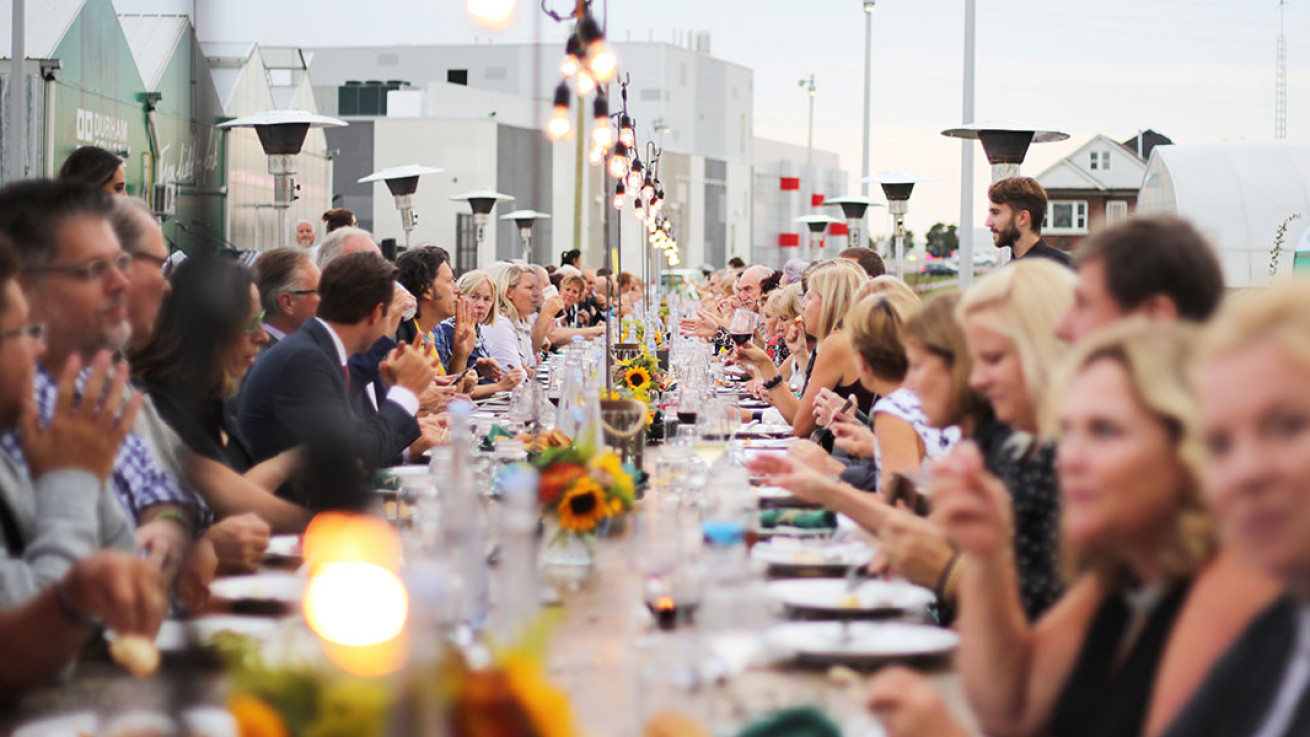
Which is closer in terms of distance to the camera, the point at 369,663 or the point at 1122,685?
the point at 369,663

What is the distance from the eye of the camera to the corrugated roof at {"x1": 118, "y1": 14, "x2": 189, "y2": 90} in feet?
41.1

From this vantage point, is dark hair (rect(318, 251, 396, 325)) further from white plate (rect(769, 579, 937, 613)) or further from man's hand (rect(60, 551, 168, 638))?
man's hand (rect(60, 551, 168, 638))

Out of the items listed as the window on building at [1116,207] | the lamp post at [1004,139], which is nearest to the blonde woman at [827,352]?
the lamp post at [1004,139]

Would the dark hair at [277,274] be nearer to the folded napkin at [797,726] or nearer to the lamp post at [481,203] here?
the folded napkin at [797,726]

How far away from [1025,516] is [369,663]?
158cm

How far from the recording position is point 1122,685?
1.70 m

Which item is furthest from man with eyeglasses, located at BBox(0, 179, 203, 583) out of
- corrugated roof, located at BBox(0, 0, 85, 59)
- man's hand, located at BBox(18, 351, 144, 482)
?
corrugated roof, located at BBox(0, 0, 85, 59)

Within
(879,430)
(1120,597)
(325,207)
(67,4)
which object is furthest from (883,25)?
(1120,597)

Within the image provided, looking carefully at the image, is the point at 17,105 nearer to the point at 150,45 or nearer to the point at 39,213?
the point at 150,45

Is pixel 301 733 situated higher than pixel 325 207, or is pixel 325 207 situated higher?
pixel 325 207

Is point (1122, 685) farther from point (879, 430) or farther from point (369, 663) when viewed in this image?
point (879, 430)

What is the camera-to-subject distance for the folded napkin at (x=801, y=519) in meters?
3.37

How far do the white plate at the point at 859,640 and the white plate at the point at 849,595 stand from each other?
10cm

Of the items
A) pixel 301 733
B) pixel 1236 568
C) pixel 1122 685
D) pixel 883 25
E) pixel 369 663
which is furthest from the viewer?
pixel 883 25
